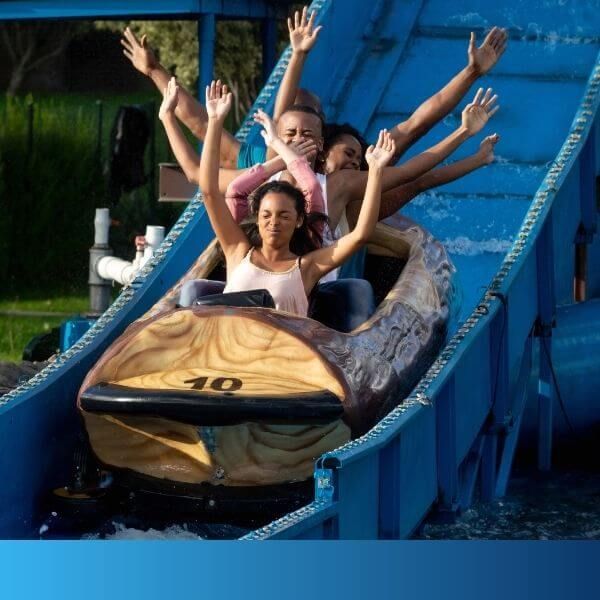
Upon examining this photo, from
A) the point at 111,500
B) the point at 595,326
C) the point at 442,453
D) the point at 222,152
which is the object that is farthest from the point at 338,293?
the point at 595,326

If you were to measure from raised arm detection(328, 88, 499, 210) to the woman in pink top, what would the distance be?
83 centimetres

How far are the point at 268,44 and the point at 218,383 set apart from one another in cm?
785

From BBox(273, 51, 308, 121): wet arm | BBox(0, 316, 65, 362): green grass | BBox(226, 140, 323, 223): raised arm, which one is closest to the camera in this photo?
BBox(226, 140, 323, 223): raised arm

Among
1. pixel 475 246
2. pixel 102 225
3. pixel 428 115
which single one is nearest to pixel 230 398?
pixel 428 115

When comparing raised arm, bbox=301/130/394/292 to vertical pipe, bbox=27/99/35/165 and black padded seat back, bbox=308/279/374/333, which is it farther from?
vertical pipe, bbox=27/99/35/165

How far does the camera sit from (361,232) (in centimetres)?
615

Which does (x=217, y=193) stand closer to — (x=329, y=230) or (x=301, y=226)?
(x=301, y=226)

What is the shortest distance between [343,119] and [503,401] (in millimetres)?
2567

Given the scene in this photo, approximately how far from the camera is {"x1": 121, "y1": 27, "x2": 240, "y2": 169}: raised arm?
7660 mm

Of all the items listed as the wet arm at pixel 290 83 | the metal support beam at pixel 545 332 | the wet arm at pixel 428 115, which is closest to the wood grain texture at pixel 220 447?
the metal support beam at pixel 545 332

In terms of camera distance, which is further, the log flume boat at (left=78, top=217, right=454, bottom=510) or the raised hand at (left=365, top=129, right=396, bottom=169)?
the raised hand at (left=365, top=129, right=396, bottom=169)

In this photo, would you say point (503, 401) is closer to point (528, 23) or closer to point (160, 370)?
point (160, 370)

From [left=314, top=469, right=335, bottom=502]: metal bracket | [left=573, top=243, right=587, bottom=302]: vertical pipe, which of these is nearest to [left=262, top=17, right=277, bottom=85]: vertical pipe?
[left=573, top=243, right=587, bottom=302]: vertical pipe

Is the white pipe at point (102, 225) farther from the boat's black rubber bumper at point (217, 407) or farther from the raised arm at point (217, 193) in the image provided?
the boat's black rubber bumper at point (217, 407)
